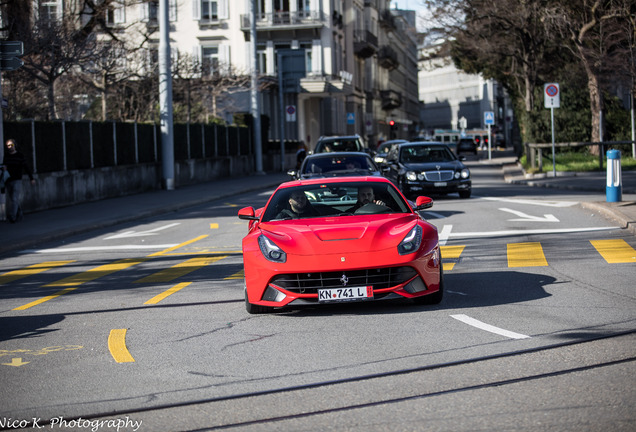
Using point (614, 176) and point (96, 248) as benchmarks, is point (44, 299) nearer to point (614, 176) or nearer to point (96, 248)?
point (96, 248)

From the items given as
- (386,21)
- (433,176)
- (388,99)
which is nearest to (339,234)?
(433,176)

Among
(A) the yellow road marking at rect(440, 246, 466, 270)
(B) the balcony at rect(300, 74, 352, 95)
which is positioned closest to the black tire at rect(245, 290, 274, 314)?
(A) the yellow road marking at rect(440, 246, 466, 270)

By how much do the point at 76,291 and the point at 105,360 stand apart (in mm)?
4412

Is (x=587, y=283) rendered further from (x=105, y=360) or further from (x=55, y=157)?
(x=55, y=157)

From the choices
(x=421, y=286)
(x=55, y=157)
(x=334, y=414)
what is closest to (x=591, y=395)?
(x=334, y=414)

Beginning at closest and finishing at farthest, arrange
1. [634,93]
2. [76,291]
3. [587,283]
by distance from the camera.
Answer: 1. [587,283]
2. [76,291]
3. [634,93]

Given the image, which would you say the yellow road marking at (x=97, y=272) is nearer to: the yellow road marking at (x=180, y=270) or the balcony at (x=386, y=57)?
the yellow road marking at (x=180, y=270)

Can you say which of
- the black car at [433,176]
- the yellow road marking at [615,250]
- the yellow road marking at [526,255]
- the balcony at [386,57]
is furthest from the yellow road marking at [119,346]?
the balcony at [386,57]

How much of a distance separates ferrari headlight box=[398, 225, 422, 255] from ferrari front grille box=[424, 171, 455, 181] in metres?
16.5

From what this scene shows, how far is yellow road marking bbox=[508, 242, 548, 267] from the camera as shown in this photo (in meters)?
12.5

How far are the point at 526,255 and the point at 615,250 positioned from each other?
1352 mm

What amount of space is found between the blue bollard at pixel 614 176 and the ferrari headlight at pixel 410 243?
12071mm

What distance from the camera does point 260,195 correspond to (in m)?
31.6

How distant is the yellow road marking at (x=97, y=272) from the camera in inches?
490
